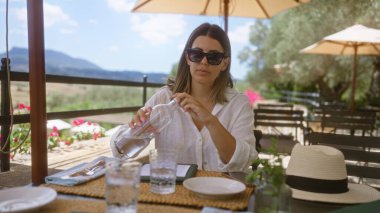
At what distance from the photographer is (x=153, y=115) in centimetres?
167

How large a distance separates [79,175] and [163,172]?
0.36 metres

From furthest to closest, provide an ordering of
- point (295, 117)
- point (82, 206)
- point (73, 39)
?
point (73, 39), point (295, 117), point (82, 206)

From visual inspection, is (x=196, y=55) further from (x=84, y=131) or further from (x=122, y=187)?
(x=84, y=131)

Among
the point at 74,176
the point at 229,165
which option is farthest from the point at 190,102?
the point at 74,176

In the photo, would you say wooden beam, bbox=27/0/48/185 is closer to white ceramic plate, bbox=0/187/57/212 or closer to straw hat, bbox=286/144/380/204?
white ceramic plate, bbox=0/187/57/212

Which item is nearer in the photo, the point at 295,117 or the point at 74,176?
the point at 74,176

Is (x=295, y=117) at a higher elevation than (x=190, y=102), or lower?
lower

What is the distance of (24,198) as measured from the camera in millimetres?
1062

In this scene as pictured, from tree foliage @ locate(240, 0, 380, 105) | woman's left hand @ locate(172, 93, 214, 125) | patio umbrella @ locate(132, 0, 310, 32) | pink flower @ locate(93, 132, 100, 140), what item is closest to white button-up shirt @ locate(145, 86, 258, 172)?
woman's left hand @ locate(172, 93, 214, 125)

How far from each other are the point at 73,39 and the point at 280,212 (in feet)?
298

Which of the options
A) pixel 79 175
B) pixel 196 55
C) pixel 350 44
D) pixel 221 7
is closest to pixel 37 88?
pixel 79 175

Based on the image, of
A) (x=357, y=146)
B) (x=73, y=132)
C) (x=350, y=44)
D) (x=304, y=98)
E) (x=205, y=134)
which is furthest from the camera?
(x=304, y=98)

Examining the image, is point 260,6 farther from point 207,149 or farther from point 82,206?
point 82,206

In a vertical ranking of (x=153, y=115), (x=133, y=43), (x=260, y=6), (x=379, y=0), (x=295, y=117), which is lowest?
(x=295, y=117)
